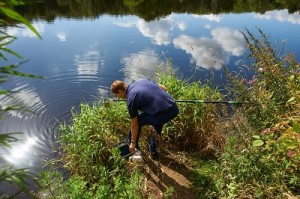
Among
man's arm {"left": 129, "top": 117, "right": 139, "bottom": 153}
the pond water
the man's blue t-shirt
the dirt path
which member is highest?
the man's blue t-shirt

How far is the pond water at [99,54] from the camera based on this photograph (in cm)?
822

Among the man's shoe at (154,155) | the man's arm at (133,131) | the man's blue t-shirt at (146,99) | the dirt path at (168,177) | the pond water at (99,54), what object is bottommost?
the pond water at (99,54)

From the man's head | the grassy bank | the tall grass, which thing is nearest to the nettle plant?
the grassy bank

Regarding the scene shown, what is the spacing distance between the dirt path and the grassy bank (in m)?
0.09

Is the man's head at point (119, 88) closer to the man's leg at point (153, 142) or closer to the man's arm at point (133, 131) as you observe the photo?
the man's arm at point (133, 131)

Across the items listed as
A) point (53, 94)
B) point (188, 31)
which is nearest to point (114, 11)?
point (188, 31)

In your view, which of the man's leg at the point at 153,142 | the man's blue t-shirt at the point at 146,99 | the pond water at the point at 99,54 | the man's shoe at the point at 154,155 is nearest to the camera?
the man's blue t-shirt at the point at 146,99

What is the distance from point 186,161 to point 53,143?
9.46 feet

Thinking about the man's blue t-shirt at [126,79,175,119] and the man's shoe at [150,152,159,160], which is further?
the man's shoe at [150,152,159,160]

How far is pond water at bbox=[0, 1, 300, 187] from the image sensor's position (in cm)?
822

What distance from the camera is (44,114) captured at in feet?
27.9

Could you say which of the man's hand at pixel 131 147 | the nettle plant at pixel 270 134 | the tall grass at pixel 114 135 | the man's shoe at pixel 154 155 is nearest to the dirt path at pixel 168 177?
the man's shoe at pixel 154 155

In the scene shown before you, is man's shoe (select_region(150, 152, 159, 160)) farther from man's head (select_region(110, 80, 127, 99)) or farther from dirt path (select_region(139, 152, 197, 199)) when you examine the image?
man's head (select_region(110, 80, 127, 99))

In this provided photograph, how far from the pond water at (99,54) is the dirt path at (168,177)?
6.82ft
